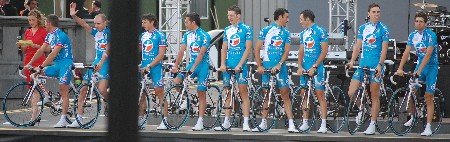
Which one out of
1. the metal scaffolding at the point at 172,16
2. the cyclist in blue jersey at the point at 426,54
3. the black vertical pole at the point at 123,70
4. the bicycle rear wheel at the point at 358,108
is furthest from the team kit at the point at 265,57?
the black vertical pole at the point at 123,70

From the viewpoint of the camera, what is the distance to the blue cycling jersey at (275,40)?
523 inches

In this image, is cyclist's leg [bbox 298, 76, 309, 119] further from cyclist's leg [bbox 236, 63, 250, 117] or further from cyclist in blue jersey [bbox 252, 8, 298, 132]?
cyclist's leg [bbox 236, 63, 250, 117]

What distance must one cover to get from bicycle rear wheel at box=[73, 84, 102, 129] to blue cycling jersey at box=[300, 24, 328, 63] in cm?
285

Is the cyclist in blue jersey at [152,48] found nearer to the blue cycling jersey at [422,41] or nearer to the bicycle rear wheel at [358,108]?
the bicycle rear wheel at [358,108]

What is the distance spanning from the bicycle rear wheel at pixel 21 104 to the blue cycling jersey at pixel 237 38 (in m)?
2.67

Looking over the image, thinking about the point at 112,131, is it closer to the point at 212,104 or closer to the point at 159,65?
the point at 159,65

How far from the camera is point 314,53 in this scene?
1323cm

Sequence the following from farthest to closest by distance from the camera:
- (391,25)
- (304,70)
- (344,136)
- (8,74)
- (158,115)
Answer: (391,25), (8,74), (158,115), (304,70), (344,136)

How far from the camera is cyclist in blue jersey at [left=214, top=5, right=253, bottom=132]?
13.3 meters

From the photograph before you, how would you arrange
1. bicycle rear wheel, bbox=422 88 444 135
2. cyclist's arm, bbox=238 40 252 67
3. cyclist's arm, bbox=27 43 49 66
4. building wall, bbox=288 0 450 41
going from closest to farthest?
cyclist's arm, bbox=238 40 252 67 < bicycle rear wheel, bbox=422 88 444 135 < cyclist's arm, bbox=27 43 49 66 < building wall, bbox=288 0 450 41

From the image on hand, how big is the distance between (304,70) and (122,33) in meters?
11.4

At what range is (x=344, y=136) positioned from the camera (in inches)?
480

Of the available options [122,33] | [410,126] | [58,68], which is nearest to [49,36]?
[58,68]

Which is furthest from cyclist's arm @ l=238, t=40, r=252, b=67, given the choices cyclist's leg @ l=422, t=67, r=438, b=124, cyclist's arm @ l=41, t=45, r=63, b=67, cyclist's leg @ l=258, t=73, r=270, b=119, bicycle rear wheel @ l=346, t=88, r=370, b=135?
cyclist's arm @ l=41, t=45, r=63, b=67
